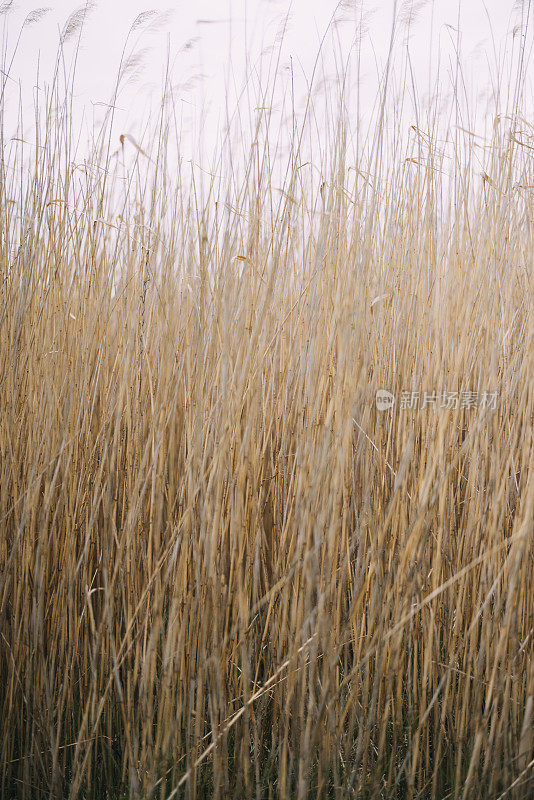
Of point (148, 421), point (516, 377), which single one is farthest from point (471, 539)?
point (148, 421)

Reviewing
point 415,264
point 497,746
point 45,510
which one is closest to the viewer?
point 497,746

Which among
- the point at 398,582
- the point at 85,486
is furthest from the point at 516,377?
the point at 85,486

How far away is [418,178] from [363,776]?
3.55 feet

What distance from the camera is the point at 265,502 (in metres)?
1.01

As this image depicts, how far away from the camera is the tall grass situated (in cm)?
78

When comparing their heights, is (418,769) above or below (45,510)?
below

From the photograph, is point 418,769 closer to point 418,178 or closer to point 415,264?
point 415,264

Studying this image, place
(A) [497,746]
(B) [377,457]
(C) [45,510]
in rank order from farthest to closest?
1. (B) [377,457]
2. (C) [45,510]
3. (A) [497,746]

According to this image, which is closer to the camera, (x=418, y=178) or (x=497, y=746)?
(x=497, y=746)

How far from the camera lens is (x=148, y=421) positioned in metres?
1.09

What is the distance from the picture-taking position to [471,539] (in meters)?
0.95

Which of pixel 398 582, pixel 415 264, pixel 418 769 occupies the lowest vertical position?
pixel 418 769

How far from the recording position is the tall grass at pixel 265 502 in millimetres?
776

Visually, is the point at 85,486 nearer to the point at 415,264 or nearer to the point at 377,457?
the point at 377,457
